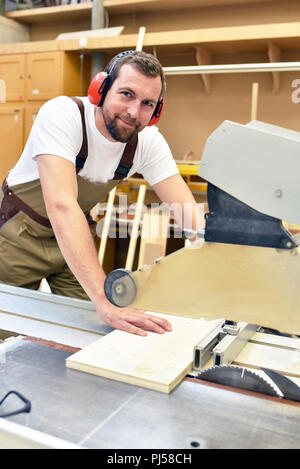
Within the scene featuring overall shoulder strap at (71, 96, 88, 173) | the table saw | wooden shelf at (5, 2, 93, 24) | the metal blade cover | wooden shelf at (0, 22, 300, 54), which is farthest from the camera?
wooden shelf at (5, 2, 93, 24)

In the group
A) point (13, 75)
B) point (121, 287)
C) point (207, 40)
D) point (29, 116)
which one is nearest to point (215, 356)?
point (121, 287)

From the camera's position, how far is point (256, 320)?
840 millimetres

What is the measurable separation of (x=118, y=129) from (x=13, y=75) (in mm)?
2914

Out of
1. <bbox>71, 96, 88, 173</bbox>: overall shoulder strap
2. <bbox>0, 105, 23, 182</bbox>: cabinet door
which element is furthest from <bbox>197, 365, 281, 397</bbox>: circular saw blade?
<bbox>0, 105, 23, 182</bbox>: cabinet door

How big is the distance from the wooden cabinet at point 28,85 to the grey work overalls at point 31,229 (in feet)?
7.45

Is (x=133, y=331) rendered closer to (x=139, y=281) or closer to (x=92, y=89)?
(x=139, y=281)

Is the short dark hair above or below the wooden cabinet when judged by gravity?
below

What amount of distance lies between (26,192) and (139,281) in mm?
996

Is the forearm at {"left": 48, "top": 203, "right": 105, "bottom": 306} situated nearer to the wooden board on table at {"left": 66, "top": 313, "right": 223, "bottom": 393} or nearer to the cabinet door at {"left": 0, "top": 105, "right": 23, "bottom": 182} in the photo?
the wooden board on table at {"left": 66, "top": 313, "right": 223, "bottom": 393}

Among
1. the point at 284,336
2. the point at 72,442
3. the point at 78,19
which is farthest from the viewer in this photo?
the point at 78,19

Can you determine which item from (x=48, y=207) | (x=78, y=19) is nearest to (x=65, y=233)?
(x=48, y=207)

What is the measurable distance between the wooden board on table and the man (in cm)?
5

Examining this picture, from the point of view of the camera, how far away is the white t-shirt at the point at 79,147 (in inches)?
56.2

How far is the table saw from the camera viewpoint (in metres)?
0.74
